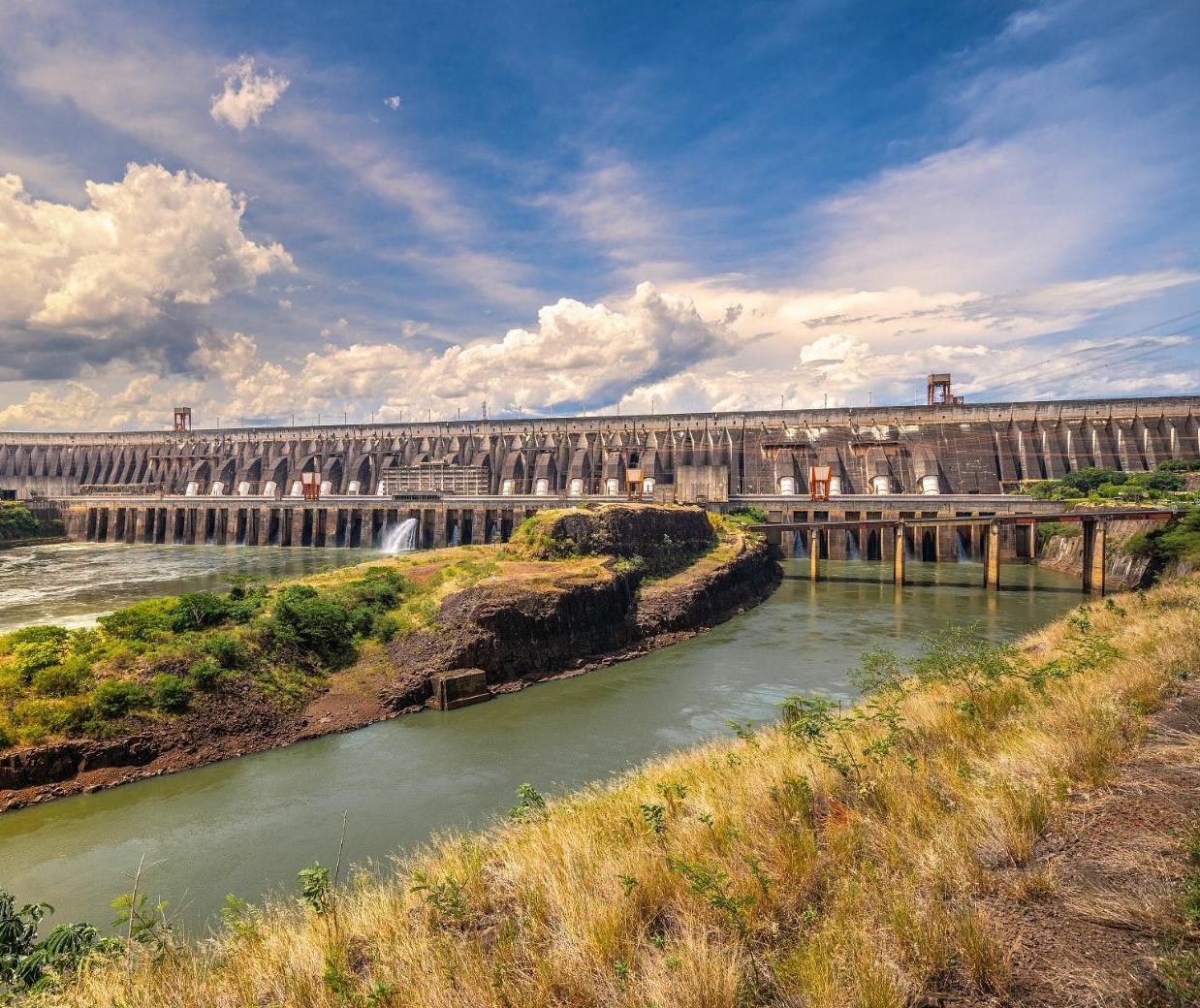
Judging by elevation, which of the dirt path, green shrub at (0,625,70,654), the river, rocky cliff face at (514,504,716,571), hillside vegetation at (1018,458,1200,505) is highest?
hillside vegetation at (1018,458,1200,505)

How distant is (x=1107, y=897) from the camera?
4.97 m

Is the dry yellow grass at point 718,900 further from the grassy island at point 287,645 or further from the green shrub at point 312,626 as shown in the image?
the green shrub at point 312,626

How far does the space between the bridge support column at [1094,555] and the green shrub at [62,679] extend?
140 ft

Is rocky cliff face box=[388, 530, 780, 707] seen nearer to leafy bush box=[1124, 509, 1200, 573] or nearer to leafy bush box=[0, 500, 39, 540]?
leafy bush box=[1124, 509, 1200, 573]

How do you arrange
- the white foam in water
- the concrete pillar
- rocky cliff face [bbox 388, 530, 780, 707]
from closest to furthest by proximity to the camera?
1. rocky cliff face [bbox 388, 530, 780, 707]
2. the concrete pillar
3. the white foam in water

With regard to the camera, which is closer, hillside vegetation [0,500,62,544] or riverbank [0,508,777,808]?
riverbank [0,508,777,808]

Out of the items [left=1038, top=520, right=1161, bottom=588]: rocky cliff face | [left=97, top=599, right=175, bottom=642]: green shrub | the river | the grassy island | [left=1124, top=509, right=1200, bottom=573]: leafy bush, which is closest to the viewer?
the river

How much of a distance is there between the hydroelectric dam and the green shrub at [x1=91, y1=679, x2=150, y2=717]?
30195 mm

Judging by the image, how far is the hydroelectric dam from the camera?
169ft

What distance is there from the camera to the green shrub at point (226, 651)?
18.8 m

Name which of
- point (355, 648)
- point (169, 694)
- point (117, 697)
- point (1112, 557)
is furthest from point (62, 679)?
point (1112, 557)

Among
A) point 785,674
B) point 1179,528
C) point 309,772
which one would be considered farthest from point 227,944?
point 1179,528

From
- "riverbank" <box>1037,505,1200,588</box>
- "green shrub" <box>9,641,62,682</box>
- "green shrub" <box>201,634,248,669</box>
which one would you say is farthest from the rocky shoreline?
"riverbank" <box>1037,505,1200,588</box>

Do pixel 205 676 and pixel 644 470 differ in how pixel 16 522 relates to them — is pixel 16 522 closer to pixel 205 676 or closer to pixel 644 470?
pixel 644 470
